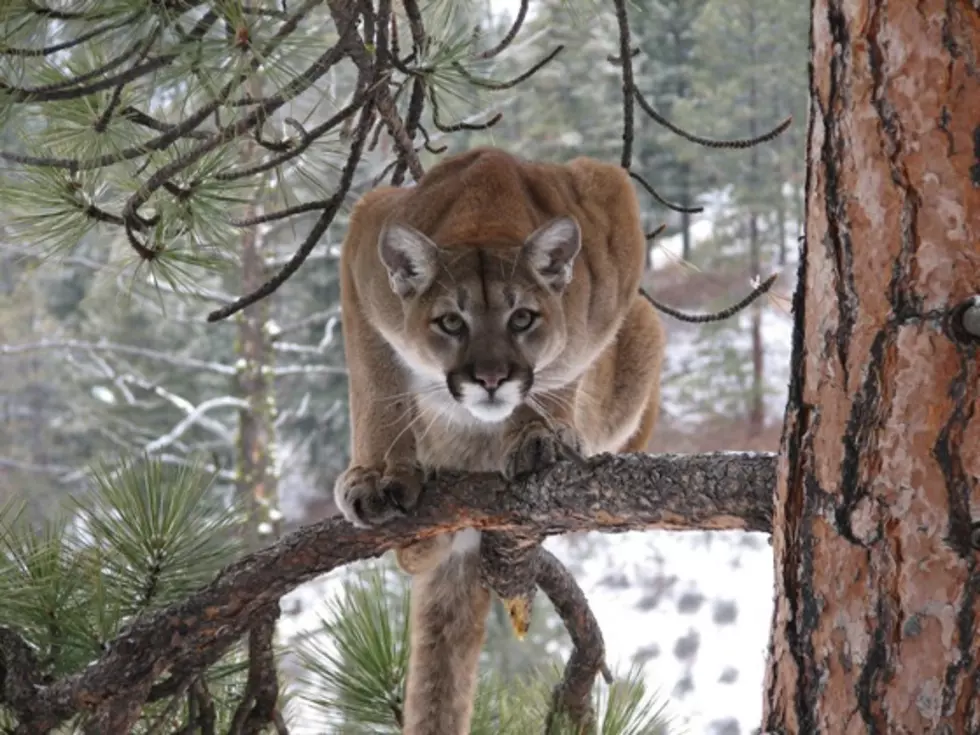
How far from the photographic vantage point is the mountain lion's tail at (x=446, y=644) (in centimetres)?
237

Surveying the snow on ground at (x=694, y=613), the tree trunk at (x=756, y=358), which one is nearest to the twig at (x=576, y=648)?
the snow on ground at (x=694, y=613)

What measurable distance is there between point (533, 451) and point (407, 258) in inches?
18.5

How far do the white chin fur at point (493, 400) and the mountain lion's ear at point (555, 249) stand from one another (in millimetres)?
298

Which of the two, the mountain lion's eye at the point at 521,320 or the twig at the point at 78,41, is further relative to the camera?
the mountain lion's eye at the point at 521,320

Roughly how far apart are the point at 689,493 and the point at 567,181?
120cm

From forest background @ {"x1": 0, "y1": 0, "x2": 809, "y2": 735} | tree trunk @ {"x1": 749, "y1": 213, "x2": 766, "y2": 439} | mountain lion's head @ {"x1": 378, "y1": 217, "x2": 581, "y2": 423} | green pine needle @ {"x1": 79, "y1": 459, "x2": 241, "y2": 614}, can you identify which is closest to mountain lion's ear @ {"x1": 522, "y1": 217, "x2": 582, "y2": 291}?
mountain lion's head @ {"x1": 378, "y1": 217, "x2": 581, "y2": 423}

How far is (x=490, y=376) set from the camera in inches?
82.0

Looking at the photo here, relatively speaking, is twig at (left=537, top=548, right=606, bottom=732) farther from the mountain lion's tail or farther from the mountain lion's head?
the mountain lion's head

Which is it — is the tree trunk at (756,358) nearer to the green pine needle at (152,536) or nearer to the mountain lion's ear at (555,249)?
the mountain lion's ear at (555,249)

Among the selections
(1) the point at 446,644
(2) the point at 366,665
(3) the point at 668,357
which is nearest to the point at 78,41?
(1) the point at 446,644

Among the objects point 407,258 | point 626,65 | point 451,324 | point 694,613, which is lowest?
point 451,324

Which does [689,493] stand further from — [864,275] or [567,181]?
[567,181]

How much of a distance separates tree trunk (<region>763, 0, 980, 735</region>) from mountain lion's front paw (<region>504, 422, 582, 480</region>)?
2.80 feet

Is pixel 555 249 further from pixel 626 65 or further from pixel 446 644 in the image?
pixel 446 644
